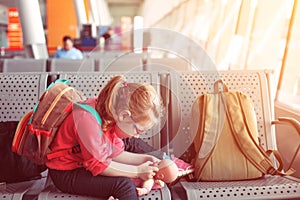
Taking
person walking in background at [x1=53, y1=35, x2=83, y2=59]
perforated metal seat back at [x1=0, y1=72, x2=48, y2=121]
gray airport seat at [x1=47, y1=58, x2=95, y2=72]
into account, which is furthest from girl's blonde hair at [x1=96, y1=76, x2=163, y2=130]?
person walking in background at [x1=53, y1=35, x2=83, y2=59]

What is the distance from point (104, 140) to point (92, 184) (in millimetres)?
209

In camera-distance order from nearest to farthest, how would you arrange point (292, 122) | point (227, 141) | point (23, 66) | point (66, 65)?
point (227, 141) < point (292, 122) < point (23, 66) < point (66, 65)

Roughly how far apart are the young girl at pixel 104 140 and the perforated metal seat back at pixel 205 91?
1.93ft

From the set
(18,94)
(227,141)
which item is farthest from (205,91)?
(18,94)

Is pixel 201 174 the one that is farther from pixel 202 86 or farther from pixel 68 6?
pixel 68 6

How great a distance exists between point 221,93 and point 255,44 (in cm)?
455

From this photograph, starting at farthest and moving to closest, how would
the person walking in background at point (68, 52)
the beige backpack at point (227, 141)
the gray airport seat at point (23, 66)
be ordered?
the person walking in background at point (68, 52) < the gray airport seat at point (23, 66) < the beige backpack at point (227, 141)

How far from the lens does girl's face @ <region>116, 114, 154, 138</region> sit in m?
1.96

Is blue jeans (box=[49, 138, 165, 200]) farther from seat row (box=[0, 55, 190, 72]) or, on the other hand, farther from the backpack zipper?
seat row (box=[0, 55, 190, 72])

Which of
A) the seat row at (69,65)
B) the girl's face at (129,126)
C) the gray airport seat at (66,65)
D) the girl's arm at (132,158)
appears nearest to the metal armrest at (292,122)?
the girl's arm at (132,158)

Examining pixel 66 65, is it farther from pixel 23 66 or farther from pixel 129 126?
pixel 129 126

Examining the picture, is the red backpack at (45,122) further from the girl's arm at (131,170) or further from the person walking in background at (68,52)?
the person walking in background at (68,52)

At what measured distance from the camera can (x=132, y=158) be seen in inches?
88.0

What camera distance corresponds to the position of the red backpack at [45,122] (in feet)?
6.37
